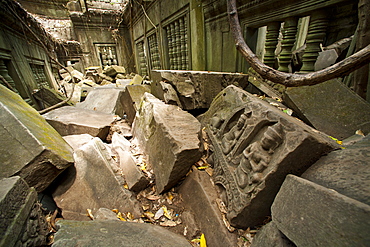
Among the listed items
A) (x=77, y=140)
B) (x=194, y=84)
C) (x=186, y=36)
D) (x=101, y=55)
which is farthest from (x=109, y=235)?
(x=101, y=55)

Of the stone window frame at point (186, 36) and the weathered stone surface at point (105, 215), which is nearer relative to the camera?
the weathered stone surface at point (105, 215)

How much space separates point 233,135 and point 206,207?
29.2 inches

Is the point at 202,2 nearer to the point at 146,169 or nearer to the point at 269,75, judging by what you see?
the point at 269,75

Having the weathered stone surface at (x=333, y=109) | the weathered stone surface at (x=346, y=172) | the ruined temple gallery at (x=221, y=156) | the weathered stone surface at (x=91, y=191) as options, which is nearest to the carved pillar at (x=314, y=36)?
the ruined temple gallery at (x=221, y=156)

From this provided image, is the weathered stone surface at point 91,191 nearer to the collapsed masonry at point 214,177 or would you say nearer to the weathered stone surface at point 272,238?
the collapsed masonry at point 214,177

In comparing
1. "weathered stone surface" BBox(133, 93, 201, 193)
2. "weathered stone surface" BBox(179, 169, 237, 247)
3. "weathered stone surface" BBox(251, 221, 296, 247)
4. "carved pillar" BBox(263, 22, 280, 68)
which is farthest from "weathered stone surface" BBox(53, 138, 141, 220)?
"carved pillar" BBox(263, 22, 280, 68)

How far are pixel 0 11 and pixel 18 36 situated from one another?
4.69 feet

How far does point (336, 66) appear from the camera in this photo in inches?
50.9

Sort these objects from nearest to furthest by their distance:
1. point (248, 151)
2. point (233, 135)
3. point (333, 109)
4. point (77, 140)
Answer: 1. point (248, 151)
2. point (233, 135)
3. point (333, 109)
4. point (77, 140)

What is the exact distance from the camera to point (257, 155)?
44.3 inches

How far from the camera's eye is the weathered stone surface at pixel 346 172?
2.30ft

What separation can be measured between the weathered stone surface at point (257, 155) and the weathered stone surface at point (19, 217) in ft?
4.42

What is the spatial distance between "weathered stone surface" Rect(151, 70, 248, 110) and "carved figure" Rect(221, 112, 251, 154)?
135 cm

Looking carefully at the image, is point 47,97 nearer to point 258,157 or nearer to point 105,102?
point 105,102
